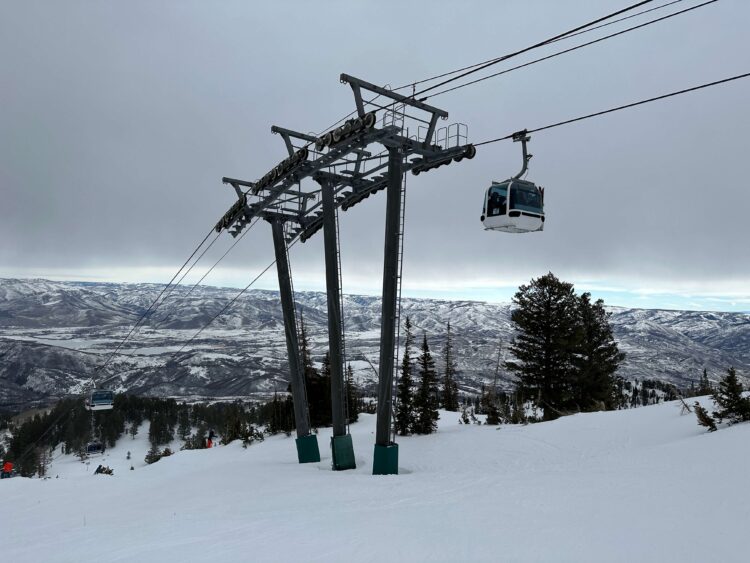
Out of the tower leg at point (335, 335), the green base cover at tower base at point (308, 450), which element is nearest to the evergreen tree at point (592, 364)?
the green base cover at tower base at point (308, 450)

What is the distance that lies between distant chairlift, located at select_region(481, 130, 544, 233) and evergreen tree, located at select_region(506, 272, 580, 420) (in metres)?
23.9

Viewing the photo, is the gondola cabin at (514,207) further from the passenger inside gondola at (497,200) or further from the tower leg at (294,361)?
the tower leg at (294,361)

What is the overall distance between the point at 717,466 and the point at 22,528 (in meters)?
16.8

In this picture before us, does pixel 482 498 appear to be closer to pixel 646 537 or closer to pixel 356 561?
pixel 646 537

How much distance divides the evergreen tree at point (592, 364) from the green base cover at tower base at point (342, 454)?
76.0 feet

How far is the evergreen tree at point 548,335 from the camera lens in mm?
35094

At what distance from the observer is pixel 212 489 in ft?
48.5

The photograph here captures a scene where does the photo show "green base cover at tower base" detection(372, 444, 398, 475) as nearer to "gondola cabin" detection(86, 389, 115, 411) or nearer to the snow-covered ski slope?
the snow-covered ski slope

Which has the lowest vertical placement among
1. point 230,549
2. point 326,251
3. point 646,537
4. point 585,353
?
point 230,549

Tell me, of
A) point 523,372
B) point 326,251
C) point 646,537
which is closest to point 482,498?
point 646,537

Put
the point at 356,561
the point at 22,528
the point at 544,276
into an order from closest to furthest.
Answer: the point at 356,561
the point at 22,528
the point at 544,276

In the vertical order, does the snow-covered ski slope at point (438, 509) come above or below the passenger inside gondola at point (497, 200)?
below

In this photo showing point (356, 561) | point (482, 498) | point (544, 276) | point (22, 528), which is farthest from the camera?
point (544, 276)

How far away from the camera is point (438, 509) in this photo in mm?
9422
